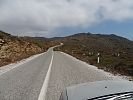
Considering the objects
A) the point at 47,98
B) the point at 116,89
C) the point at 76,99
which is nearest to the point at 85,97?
the point at 76,99

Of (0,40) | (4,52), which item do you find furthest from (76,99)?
(0,40)

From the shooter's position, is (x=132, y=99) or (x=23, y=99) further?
Result: (x=23, y=99)

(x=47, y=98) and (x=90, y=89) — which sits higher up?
(x=90, y=89)

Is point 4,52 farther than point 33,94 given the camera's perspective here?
Yes

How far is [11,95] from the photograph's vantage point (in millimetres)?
10477

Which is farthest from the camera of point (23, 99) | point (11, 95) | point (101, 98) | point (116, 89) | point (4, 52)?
point (4, 52)

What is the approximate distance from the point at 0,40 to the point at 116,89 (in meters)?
60.6

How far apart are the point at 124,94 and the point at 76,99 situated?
1.79 feet

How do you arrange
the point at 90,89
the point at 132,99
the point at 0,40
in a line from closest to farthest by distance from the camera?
the point at 132,99, the point at 90,89, the point at 0,40

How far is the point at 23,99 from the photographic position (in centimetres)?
961

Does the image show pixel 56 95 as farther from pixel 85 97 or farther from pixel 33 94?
pixel 85 97

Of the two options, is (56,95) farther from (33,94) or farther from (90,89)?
(90,89)

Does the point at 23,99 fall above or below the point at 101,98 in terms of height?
below

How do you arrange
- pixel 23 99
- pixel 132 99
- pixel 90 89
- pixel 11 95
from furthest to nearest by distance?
pixel 11 95
pixel 23 99
pixel 90 89
pixel 132 99
